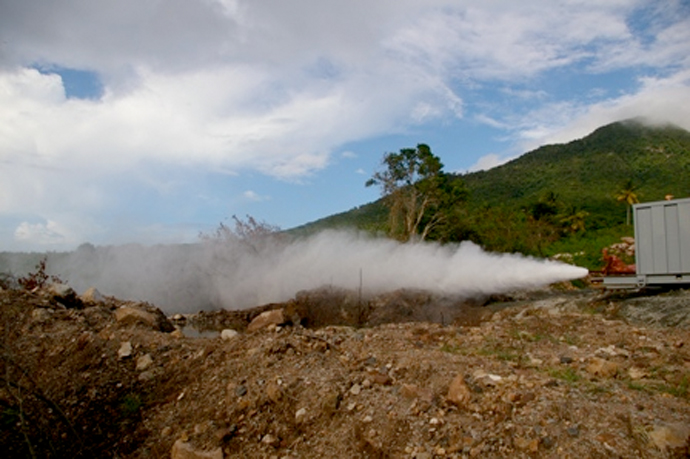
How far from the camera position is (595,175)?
79562 millimetres

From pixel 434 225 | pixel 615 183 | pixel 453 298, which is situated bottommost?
pixel 453 298

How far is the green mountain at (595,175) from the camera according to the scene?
62812mm

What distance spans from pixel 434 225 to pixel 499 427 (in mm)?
28205

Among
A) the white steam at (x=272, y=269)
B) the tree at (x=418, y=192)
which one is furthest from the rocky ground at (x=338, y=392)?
the tree at (x=418, y=192)

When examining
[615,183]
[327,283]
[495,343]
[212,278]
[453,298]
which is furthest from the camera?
[615,183]

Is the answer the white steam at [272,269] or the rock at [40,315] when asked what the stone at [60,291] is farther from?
the white steam at [272,269]

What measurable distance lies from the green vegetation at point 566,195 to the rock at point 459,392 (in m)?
26.7

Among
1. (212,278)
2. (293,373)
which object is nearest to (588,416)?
(293,373)

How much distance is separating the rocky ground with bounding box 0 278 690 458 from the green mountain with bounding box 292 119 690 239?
44574 millimetres

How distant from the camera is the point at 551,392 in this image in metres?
5.16

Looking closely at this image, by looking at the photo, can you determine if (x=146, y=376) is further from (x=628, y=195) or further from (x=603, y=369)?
(x=628, y=195)

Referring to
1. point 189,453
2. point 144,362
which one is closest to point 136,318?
point 144,362

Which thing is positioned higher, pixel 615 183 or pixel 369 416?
pixel 615 183

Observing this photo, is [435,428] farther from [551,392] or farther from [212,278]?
[212,278]
